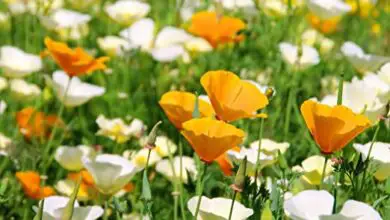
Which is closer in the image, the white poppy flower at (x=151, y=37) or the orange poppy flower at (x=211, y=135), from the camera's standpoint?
the orange poppy flower at (x=211, y=135)

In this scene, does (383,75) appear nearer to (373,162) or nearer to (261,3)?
(373,162)

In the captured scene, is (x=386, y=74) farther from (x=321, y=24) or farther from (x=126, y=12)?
(x=321, y=24)

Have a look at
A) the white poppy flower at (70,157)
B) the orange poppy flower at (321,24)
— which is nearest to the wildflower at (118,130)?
the white poppy flower at (70,157)

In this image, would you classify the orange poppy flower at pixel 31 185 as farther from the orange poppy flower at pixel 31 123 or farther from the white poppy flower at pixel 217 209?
the white poppy flower at pixel 217 209

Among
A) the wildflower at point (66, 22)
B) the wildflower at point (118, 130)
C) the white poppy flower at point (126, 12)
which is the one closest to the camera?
the wildflower at point (118, 130)

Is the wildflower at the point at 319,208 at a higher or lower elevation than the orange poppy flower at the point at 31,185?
higher

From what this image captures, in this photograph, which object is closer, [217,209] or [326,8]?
[217,209]

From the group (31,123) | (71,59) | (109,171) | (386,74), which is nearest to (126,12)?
(31,123)

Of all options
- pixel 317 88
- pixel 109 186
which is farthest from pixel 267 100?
pixel 317 88
